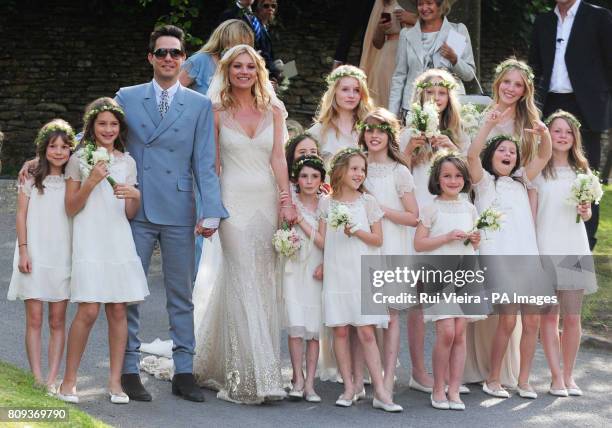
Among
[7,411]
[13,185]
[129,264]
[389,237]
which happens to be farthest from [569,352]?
[13,185]

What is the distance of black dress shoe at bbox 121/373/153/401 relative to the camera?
756 centimetres

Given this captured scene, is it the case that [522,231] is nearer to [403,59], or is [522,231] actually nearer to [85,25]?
[403,59]

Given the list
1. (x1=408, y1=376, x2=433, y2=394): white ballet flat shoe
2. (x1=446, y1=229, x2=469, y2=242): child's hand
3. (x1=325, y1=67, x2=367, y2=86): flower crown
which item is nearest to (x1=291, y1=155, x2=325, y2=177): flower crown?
(x1=325, y1=67, x2=367, y2=86): flower crown

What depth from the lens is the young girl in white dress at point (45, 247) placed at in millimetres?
7500

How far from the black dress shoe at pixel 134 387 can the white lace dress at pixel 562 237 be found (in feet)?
9.43

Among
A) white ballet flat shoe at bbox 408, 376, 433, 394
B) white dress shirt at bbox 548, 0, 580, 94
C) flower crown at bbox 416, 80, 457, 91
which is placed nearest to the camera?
white ballet flat shoe at bbox 408, 376, 433, 394

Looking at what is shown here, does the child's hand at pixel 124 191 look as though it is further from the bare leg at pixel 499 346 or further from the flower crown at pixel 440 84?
the bare leg at pixel 499 346

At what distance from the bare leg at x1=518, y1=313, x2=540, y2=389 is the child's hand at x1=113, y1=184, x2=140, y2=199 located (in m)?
2.80

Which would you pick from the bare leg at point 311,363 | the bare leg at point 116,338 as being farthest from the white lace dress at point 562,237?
the bare leg at point 116,338

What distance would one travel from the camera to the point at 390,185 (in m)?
8.09

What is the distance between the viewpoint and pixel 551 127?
27.9 feet

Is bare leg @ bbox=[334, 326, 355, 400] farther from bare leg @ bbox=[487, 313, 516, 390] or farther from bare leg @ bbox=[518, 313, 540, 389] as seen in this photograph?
bare leg @ bbox=[518, 313, 540, 389]

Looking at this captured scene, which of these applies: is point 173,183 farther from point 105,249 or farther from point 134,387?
point 134,387

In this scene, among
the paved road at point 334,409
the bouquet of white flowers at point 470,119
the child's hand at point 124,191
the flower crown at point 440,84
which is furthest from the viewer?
the bouquet of white flowers at point 470,119
